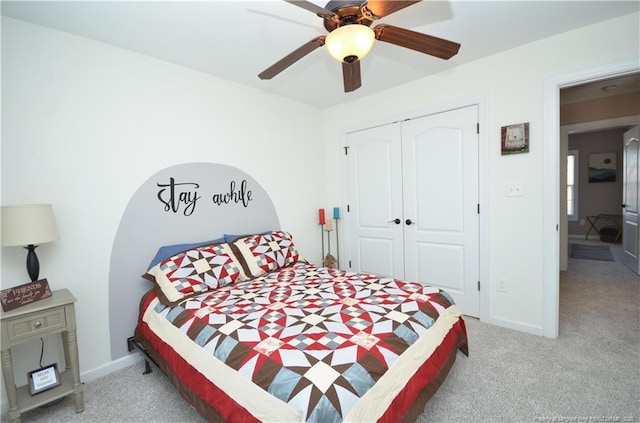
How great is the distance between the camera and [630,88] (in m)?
3.53

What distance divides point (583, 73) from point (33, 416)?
4410mm

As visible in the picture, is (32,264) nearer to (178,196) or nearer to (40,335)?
(40,335)

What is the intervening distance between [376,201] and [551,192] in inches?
65.4

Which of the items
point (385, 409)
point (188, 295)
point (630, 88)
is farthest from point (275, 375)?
point (630, 88)

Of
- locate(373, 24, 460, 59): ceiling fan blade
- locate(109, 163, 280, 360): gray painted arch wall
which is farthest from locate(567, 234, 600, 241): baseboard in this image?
locate(109, 163, 280, 360): gray painted arch wall

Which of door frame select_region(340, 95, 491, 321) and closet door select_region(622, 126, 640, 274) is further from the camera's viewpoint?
closet door select_region(622, 126, 640, 274)

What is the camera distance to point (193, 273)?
2.14 meters

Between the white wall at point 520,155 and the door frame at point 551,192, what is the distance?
36mm

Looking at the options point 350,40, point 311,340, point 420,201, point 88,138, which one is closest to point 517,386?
point 311,340

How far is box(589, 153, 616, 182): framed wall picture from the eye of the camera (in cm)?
632

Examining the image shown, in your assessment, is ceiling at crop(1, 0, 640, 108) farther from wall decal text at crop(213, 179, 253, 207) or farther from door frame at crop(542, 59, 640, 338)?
wall decal text at crop(213, 179, 253, 207)

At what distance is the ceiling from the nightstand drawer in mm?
1797

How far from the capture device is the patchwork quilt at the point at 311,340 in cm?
112

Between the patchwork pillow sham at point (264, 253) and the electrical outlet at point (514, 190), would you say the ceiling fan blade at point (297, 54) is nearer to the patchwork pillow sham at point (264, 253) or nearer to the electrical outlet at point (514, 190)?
the patchwork pillow sham at point (264, 253)
